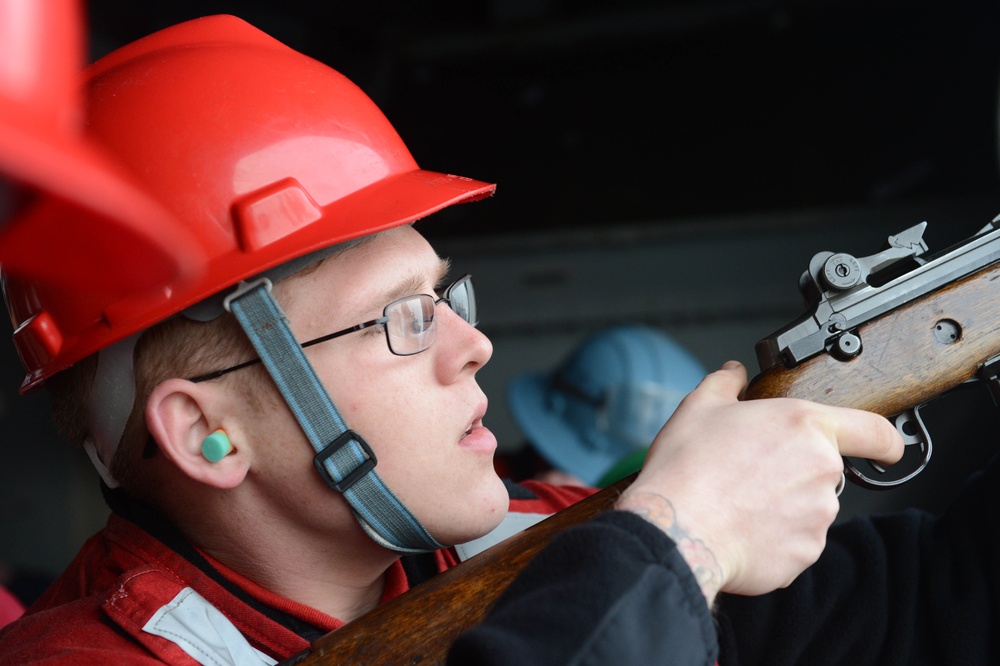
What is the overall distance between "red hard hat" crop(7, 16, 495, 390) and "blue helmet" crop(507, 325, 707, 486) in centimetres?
276

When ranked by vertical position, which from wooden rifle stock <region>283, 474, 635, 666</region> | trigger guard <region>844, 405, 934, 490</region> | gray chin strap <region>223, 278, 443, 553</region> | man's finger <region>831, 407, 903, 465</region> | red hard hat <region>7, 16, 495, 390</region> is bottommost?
trigger guard <region>844, 405, 934, 490</region>

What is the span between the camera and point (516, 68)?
22.0ft

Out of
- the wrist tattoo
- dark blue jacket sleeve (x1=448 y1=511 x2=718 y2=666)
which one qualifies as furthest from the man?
dark blue jacket sleeve (x1=448 y1=511 x2=718 y2=666)

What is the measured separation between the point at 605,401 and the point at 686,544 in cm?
336

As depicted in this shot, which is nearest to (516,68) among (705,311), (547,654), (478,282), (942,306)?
(478,282)

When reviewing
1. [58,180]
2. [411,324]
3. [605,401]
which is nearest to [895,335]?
[411,324]

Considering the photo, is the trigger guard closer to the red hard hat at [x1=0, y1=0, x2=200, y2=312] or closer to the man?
the man

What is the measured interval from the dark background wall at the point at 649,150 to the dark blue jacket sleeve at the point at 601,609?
5076 mm

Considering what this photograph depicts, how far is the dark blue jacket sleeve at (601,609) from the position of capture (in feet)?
3.26

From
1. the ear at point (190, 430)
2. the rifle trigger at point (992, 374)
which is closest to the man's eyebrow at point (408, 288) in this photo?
the ear at point (190, 430)

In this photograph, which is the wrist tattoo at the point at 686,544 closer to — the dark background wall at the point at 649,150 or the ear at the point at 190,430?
the ear at the point at 190,430

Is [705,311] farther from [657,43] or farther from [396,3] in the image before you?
[396,3]

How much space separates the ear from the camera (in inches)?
59.6

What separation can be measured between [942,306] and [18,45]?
1.43 meters
